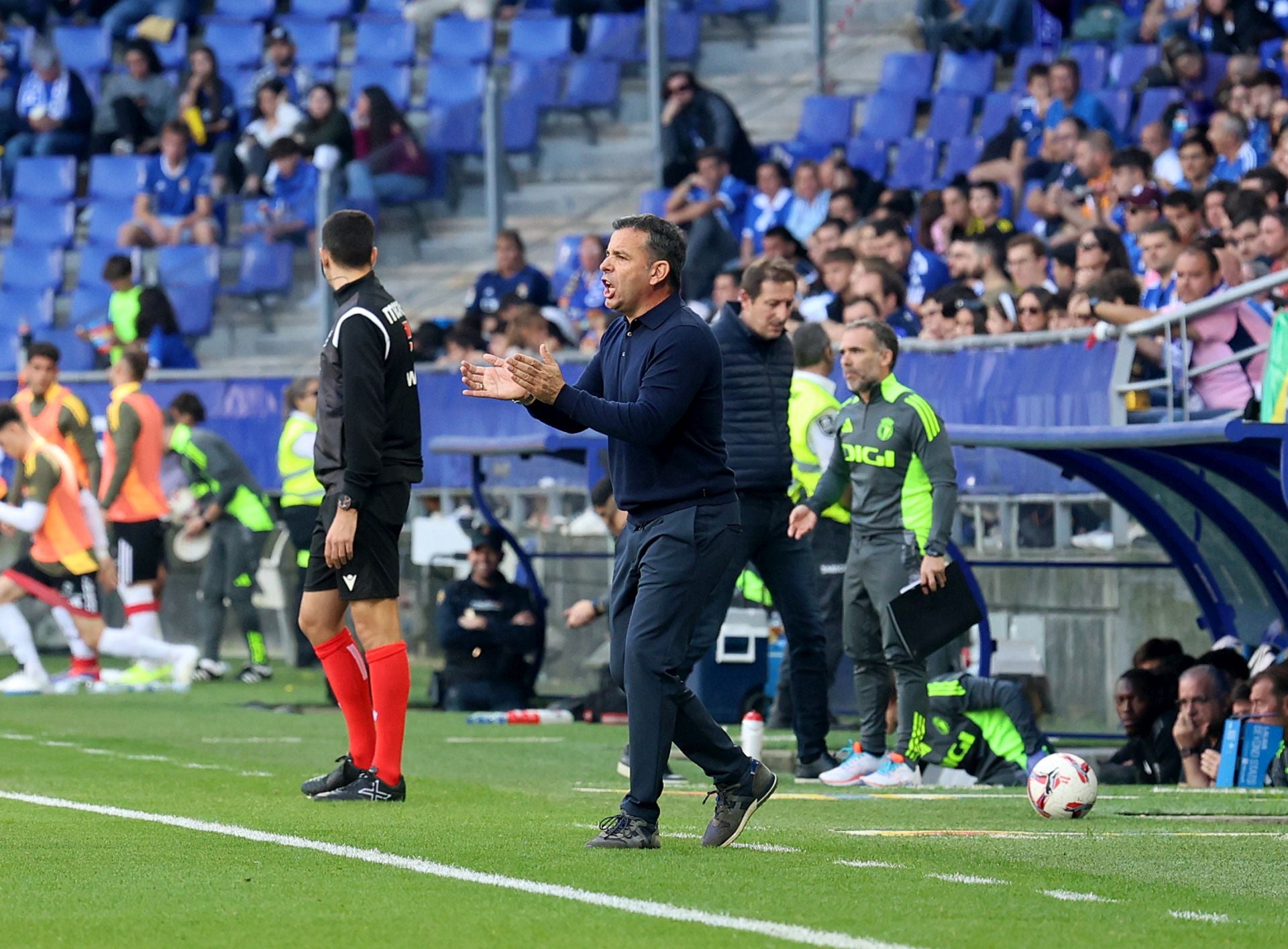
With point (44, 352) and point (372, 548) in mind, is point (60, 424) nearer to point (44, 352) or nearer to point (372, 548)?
point (44, 352)

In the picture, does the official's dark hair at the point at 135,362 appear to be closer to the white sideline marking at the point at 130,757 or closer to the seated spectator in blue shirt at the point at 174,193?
the white sideline marking at the point at 130,757

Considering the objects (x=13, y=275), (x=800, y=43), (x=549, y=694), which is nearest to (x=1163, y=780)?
(x=549, y=694)

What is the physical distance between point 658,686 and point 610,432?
31.6 inches

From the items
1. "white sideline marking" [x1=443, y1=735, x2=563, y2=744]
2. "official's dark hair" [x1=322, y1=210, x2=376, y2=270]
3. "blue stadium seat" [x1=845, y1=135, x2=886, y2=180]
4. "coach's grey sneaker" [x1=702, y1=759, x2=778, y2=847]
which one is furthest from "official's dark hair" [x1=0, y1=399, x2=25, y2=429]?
"coach's grey sneaker" [x1=702, y1=759, x2=778, y2=847]

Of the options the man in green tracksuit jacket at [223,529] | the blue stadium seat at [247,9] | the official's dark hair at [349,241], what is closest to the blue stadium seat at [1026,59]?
the man in green tracksuit jacket at [223,529]

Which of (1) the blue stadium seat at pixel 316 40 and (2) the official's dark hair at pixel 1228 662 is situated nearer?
(2) the official's dark hair at pixel 1228 662

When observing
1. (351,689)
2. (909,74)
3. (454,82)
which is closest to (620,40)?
(454,82)

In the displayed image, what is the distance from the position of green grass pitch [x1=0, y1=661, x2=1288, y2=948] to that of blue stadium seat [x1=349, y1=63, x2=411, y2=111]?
15081mm

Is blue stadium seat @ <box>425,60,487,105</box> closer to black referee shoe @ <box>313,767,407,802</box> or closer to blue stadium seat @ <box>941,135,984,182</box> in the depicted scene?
blue stadium seat @ <box>941,135,984,182</box>

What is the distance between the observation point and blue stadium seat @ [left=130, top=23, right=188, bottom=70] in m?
26.3

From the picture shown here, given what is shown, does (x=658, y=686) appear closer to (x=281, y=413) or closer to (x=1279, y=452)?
(x=1279, y=452)

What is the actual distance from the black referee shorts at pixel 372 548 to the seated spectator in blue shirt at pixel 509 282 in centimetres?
1104

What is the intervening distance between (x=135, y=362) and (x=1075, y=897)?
11.5 metres

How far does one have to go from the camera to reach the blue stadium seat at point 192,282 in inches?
874
